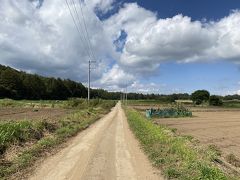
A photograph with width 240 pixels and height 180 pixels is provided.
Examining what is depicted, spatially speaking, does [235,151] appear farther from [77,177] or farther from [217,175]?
[77,177]

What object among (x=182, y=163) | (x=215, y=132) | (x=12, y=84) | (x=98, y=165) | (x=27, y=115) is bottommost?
(x=215, y=132)

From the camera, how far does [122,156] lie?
14805 mm

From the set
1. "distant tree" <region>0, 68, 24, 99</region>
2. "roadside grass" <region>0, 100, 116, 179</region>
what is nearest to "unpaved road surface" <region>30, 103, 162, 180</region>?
"roadside grass" <region>0, 100, 116, 179</region>

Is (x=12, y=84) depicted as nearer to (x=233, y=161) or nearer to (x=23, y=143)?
(x=23, y=143)

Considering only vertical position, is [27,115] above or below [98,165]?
above

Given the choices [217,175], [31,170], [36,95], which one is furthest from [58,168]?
[36,95]

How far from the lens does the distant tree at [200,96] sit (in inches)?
6727

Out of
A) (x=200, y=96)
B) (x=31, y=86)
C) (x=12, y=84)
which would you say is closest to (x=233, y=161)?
(x=12, y=84)

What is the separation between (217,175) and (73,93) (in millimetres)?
168161

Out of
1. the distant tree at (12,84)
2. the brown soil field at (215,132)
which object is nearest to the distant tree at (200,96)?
the distant tree at (12,84)

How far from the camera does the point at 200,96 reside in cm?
17350

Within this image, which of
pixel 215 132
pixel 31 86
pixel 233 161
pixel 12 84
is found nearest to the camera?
pixel 233 161

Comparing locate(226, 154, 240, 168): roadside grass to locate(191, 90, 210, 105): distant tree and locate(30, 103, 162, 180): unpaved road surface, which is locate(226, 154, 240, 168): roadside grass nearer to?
locate(30, 103, 162, 180): unpaved road surface

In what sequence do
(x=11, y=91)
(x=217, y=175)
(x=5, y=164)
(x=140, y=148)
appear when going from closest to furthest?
1. (x=217, y=175)
2. (x=5, y=164)
3. (x=140, y=148)
4. (x=11, y=91)
